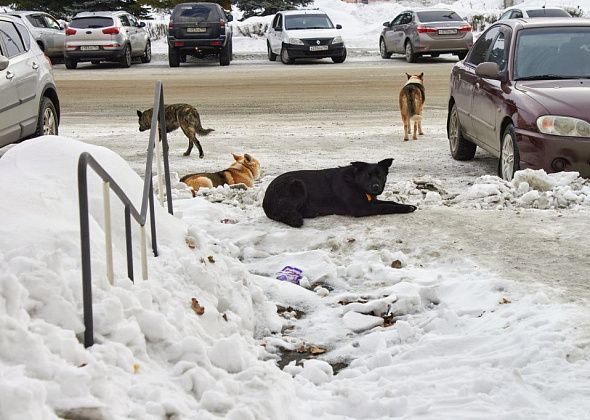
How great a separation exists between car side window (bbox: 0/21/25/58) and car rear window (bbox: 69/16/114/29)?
16.6 meters

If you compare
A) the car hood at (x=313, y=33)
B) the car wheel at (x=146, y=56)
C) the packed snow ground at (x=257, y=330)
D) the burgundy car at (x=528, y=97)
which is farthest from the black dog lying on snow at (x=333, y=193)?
the car wheel at (x=146, y=56)

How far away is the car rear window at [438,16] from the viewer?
2816 centimetres

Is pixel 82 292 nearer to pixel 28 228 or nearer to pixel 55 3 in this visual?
pixel 28 228

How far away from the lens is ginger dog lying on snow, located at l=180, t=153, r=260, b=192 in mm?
9914

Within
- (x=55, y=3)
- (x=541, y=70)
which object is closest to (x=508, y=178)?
(x=541, y=70)

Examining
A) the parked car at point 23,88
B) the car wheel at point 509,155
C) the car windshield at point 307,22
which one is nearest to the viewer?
the car wheel at point 509,155

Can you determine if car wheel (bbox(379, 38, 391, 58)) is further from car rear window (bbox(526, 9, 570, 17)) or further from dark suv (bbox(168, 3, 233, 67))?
dark suv (bbox(168, 3, 233, 67))

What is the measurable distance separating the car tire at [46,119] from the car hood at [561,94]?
5.60 meters

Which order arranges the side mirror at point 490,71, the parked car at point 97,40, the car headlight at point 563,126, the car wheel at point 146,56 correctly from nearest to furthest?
1. the car headlight at point 563,126
2. the side mirror at point 490,71
3. the parked car at point 97,40
4. the car wheel at point 146,56

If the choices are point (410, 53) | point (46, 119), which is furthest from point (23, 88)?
point (410, 53)

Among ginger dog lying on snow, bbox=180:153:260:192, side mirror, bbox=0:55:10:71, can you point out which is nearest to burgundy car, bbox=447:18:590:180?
ginger dog lying on snow, bbox=180:153:260:192

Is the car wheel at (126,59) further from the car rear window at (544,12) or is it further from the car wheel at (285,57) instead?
the car rear window at (544,12)

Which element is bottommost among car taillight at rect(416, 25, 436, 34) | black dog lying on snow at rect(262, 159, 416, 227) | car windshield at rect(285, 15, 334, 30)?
black dog lying on snow at rect(262, 159, 416, 227)

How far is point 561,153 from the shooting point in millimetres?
9227
